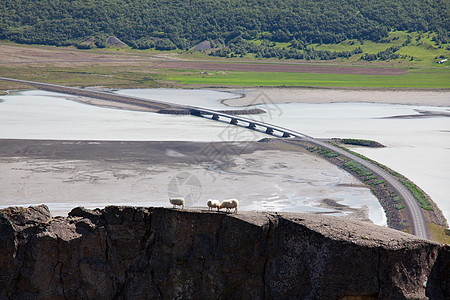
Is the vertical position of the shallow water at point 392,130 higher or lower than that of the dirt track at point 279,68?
lower

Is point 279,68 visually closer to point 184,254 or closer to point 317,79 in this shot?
point 317,79

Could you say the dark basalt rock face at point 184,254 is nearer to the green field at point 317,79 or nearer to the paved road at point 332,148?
the paved road at point 332,148

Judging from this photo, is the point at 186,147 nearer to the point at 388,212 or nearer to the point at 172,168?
the point at 172,168

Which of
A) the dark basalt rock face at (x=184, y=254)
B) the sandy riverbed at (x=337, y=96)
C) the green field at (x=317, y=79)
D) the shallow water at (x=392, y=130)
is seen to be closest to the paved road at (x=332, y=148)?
the shallow water at (x=392, y=130)

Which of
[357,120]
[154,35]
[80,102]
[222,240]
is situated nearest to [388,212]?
[222,240]

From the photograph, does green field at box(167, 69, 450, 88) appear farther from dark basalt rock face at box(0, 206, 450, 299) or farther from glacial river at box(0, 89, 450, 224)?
dark basalt rock face at box(0, 206, 450, 299)

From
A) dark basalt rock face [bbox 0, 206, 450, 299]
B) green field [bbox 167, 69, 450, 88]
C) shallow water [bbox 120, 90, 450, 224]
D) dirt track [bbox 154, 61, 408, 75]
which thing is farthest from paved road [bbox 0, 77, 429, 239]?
dirt track [bbox 154, 61, 408, 75]

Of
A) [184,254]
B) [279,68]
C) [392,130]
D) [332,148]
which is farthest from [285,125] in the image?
[184,254]
